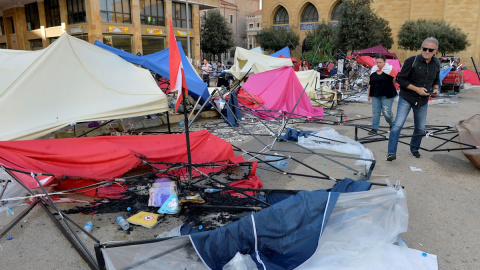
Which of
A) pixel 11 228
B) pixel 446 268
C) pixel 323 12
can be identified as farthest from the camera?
pixel 323 12

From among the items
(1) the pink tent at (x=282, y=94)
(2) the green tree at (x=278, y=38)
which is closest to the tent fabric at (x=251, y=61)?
(1) the pink tent at (x=282, y=94)

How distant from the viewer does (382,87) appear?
7074 mm

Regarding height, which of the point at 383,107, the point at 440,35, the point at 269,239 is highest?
the point at 440,35

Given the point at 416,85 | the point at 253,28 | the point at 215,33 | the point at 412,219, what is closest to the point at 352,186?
the point at 412,219

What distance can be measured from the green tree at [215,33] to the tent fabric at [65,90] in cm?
3290

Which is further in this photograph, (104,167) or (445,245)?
(104,167)

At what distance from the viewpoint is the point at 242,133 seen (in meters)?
8.17

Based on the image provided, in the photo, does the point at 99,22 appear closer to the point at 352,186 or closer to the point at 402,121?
the point at 402,121

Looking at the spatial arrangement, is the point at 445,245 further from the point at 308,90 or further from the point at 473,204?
the point at 308,90

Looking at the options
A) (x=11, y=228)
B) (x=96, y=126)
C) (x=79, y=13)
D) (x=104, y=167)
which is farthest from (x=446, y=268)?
(x=79, y=13)

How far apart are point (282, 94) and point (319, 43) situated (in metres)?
20.9

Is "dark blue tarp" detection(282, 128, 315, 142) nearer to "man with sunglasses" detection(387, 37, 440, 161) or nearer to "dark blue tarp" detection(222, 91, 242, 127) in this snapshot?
"man with sunglasses" detection(387, 37, 440, 161)

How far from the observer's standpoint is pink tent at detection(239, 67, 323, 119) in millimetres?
9766

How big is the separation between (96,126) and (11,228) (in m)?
4.92
